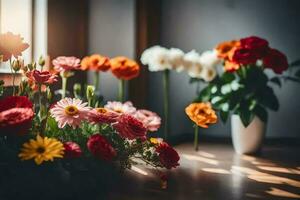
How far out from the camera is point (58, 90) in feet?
5.15

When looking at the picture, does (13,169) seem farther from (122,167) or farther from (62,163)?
(122,167)

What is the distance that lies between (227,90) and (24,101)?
2.82 feet

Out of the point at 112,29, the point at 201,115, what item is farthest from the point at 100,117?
the point at 112,29

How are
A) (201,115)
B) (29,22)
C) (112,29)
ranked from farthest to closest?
1. (112,29)
2. (29,22)
3. (201,115)

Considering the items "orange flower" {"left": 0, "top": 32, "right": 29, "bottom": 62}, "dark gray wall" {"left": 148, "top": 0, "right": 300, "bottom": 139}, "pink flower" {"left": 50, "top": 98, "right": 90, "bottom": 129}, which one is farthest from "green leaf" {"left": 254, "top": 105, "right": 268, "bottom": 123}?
"orange flower" {"left": 0, "top": 32, "right": 29, "bottom": 62}

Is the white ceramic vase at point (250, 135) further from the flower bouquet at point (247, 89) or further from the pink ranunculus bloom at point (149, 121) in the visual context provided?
the pink ranunculus bloom at point (149, 121)

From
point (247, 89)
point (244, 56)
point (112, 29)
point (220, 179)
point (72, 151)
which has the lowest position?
point (220, 179)

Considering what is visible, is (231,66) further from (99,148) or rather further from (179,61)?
(99,148)

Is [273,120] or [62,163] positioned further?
[273,120]

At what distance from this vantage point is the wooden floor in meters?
0.97

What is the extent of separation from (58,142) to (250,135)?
878 millimetres

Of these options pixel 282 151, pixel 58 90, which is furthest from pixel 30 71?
pixel 282 151

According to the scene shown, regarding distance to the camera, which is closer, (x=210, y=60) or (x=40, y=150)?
(x=40, y=150)

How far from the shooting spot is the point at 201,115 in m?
1.44
